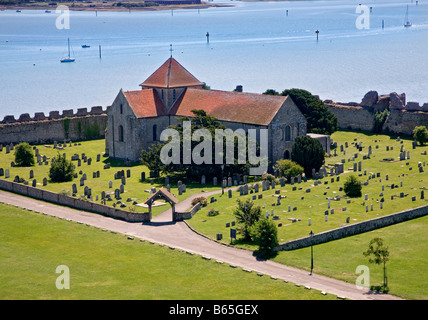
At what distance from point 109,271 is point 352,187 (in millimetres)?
21513

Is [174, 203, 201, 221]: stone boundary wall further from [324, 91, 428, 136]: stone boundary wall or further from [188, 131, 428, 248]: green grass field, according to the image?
[324, 91, 428, 136]: stone boundary wall

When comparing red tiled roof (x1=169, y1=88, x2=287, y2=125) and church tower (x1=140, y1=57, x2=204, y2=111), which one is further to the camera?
church tower (x1=140, y1=57, x2=204, y2=111)

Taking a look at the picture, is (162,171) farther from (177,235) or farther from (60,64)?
(60,64)

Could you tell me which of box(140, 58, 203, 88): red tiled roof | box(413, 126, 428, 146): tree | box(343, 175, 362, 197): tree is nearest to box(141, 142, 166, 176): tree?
box(140, 58, 203, 88): red tiled roof

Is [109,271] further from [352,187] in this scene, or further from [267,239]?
[352,187]

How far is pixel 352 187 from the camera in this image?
186ft

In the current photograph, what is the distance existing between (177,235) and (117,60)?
129350 millimetres

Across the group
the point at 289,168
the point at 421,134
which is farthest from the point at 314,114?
the point at 289,168

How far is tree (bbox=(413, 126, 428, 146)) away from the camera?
77119 mm

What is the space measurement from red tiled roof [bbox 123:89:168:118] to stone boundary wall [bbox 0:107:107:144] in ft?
38.0

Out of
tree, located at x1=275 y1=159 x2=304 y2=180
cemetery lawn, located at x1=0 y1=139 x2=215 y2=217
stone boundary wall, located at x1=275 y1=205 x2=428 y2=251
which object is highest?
tree, located at x1=275 y1=159 x2=304 y2=180

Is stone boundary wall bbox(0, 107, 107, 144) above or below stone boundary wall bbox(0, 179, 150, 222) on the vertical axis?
above

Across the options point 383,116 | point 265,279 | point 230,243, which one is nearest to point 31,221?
point 230,243

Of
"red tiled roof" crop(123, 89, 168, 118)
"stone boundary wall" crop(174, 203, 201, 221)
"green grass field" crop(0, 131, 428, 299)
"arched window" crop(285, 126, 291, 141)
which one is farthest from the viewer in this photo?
"red tiled roof" crop(123, 89, 168, 118)
